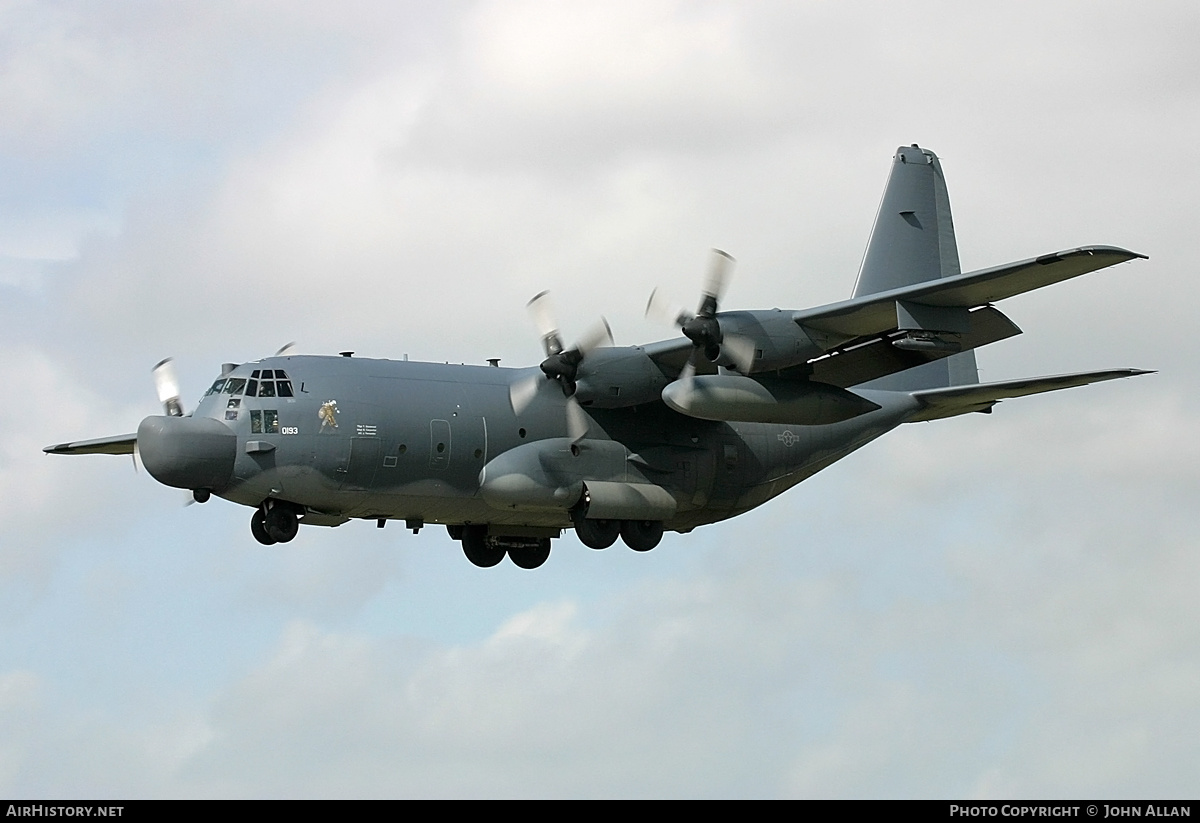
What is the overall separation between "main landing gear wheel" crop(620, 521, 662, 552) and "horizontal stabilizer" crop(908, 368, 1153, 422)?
182 inches

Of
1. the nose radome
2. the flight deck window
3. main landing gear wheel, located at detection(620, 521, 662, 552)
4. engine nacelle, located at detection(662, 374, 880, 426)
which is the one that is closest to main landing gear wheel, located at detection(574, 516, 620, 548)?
main landing gear wheel, located at detection(620, 521, 662, 552)

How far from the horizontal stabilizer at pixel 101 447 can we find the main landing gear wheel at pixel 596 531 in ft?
23.4

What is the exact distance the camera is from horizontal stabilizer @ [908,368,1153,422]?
2373 cm

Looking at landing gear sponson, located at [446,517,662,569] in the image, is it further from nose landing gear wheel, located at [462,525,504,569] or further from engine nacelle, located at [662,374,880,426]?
engine nacelle, located at [662,374,880,426]

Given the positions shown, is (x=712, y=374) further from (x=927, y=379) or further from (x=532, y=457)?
(x=927, y=379)

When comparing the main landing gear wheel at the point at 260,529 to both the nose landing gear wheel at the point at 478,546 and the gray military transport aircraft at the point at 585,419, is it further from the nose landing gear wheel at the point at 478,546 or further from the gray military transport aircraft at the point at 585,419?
the nose landing gear wheel at the point at 478,546

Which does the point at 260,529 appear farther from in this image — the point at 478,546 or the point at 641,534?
the point at 641,534

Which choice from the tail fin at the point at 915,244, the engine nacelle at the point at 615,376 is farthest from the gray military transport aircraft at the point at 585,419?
the tail fin at the point at 915,244

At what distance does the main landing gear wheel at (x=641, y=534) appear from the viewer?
24141mm

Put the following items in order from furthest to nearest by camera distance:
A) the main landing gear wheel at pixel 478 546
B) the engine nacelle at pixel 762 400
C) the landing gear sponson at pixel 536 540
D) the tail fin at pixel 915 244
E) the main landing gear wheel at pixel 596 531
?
the tail fin at pixel 915 244 < the main landing gear wheel at pixel 478 546 < the landing gear sponson at pixel 536 540 < the main landing gear wheel at pixel 596 531 < the engine nacelle at pixel 762 400

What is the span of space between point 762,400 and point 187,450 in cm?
735

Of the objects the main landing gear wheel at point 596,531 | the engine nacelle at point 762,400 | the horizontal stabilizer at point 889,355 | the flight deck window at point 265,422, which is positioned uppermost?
the horizontal stabilizer at point 889,355
